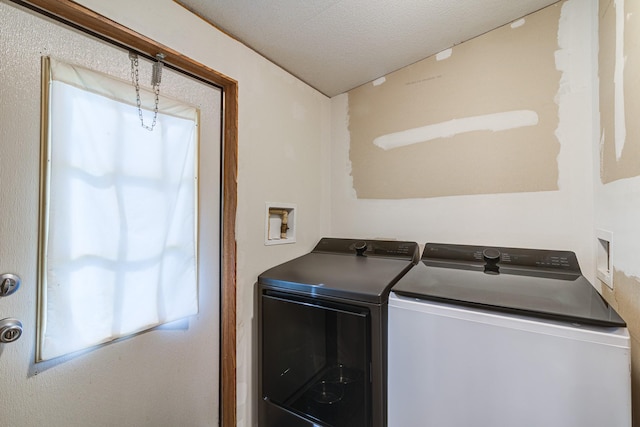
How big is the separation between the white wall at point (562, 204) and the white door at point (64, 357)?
1403 millimetres

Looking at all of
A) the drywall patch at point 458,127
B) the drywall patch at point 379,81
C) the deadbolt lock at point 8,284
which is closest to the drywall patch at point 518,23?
the drywall patch at point 458,127

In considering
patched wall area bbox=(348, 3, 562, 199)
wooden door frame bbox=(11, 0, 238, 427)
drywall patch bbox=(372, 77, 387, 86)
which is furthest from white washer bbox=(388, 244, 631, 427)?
drywall patch bbox=(372, 77, 387, 86)

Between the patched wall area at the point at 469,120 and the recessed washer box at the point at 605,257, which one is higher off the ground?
the patched wall area at the point at 469,120

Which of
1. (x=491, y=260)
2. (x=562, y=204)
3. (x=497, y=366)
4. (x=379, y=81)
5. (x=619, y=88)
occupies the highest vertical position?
(x=379, y=81)

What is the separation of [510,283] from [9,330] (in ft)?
5.76

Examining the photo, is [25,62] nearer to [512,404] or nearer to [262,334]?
[262,334]

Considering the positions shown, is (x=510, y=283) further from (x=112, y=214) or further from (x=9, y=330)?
(x=9, y=330)

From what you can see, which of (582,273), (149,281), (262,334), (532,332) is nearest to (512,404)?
(532,332)

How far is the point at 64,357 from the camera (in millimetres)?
949

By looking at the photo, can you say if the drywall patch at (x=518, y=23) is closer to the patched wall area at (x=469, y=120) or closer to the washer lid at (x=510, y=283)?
the patched wall area at (x=469, y=120)

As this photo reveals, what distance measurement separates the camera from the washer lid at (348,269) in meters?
1.28

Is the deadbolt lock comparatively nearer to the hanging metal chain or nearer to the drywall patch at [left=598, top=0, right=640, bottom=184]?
A: the hanging metal chain

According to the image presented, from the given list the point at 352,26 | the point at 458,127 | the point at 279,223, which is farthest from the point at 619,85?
the point at 279,223

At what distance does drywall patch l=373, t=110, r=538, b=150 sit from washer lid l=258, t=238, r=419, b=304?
2.22 feet
